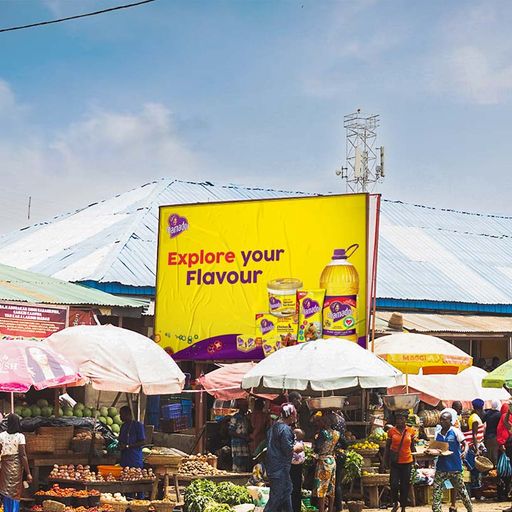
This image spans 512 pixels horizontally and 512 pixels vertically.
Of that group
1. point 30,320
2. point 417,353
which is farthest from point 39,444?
point 417,353

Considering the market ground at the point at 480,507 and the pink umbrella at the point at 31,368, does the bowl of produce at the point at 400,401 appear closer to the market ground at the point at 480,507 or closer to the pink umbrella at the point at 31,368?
the market ground at the point at 480,507

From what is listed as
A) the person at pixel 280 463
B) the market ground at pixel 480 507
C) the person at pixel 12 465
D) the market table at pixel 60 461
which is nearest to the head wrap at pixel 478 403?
the market ground at pixel 480 507

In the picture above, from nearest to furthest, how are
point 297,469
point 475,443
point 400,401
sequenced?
1. point 297,469
2. point 400,401
3. point 475,443

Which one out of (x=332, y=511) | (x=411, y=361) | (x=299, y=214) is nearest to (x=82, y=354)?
(x=332, y=511)

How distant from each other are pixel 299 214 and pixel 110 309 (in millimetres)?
4643

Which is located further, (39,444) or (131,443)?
(131,443)

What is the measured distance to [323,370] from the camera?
15312 millimetres

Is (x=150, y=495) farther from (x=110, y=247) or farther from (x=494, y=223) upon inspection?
(x=494, y=223)

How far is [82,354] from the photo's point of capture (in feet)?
49.8

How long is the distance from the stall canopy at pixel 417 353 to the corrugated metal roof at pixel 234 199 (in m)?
8.11

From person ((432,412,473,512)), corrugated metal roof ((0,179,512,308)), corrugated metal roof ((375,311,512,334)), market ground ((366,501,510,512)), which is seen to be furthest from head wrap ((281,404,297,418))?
corrugated metal roof ((0,179,512,308))

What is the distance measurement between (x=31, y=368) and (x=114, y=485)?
238 cm

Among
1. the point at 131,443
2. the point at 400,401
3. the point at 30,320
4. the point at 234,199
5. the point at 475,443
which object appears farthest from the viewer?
the point at 234,199

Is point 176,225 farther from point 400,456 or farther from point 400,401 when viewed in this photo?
point 400,456
